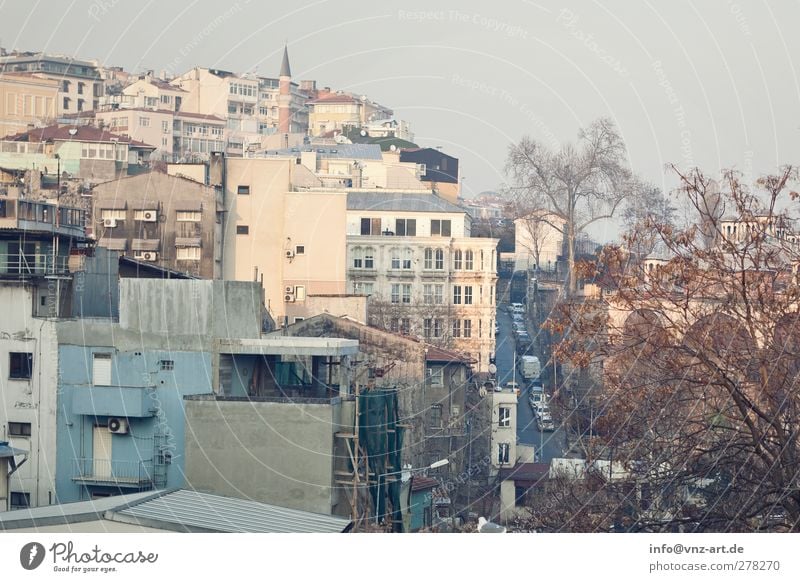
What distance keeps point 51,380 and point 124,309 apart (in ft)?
1.51

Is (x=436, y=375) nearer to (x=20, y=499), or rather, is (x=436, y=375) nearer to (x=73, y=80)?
(x=20, y=499)

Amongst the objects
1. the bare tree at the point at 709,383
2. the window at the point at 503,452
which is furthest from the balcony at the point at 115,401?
the window at the point at 503,452

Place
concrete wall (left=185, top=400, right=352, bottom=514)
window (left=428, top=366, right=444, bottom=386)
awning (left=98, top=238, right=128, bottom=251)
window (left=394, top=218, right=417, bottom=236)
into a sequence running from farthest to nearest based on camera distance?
window (left=394, top=218, right=417, bottom=236) → awning (left=98, top=238, right=128, bottom=251) → window (left=428, top=366, right=444, bottom=386) → concrete wall (left=185, top=400, right=352, bottom=514)

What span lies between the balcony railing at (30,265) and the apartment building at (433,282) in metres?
5.84

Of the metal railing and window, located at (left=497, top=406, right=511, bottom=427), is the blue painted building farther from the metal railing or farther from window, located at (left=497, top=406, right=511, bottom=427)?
window, located at (left=497, top=406, right=511, bottom=427)

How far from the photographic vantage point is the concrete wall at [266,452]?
656 centimetres

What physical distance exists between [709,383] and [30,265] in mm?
3701

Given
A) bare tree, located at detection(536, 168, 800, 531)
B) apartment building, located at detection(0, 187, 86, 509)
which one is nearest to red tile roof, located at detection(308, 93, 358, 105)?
apartment building, located at detection(0, 187, 86, 509)

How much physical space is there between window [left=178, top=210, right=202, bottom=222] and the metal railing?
21.2 feet

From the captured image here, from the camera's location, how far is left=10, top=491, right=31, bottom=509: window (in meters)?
6.70

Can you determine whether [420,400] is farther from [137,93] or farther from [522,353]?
[137,93]

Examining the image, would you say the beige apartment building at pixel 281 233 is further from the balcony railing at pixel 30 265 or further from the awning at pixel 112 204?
the balcony railing at pixel 30 265

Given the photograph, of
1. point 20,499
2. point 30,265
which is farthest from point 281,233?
point 20,499

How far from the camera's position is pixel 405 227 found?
15227mm
